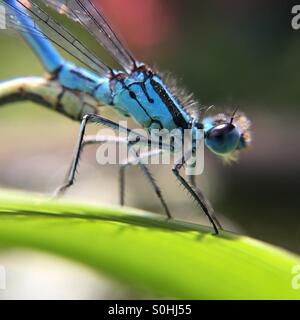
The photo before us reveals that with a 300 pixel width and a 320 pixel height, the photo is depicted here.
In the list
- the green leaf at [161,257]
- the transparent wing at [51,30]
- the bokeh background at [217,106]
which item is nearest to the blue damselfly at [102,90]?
the transparent wing at [51,30]

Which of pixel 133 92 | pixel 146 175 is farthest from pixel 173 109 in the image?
pixel 146 175

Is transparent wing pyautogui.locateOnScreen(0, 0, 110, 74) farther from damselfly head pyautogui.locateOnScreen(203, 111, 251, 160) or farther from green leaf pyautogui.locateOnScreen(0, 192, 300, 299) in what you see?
green leaf pyautogui.locateOnScreen(0, 192, 300, 299)

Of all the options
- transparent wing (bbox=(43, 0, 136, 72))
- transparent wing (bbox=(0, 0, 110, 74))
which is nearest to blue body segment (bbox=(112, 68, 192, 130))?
transparent wing (bbox=(43, 0, 136, 72))

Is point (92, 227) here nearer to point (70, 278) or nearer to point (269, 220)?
point (70, 278)

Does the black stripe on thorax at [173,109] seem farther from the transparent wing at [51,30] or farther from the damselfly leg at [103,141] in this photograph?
the transparent wing at [51,30]

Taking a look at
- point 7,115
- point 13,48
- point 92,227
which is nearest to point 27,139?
point 7,115

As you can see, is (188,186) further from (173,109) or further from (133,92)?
(133,92)

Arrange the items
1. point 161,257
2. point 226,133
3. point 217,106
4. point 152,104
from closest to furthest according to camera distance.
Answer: point 161,257 → point 226,133 → point 152,104 → point 217,106
